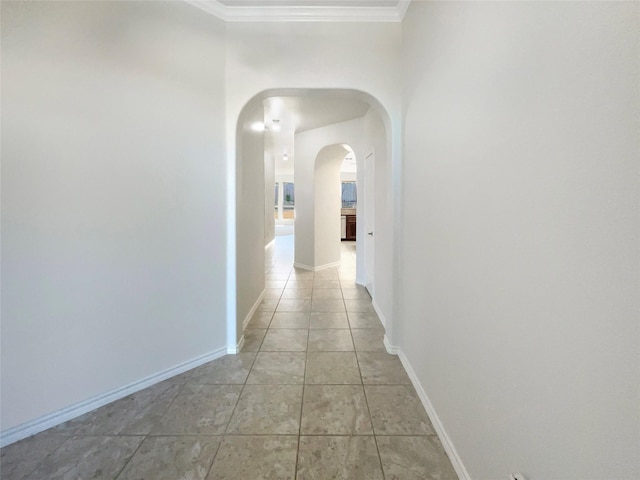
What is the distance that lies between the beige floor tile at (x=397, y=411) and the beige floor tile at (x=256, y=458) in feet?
1.66

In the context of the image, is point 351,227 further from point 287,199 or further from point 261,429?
point 261,429

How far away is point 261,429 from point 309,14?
293 cm

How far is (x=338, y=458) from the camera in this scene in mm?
1401

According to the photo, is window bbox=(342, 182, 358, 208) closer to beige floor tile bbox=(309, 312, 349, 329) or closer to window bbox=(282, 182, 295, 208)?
window bbox=(282, 182, 295, 208)

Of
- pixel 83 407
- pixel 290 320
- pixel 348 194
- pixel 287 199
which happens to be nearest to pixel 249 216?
pixel 290 320

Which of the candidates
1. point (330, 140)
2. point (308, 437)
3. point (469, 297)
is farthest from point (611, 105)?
point (330, 140)

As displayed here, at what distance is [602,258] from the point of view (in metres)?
0.64

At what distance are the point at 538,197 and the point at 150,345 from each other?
7.57 ft

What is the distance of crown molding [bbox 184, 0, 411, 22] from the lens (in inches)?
86.3

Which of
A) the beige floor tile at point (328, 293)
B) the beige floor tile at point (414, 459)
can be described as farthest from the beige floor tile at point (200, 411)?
the beige floor tile at point (328, 293)

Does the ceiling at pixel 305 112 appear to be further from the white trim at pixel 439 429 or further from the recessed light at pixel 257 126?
the white trim at pixel 439 429

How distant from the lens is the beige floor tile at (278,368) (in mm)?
2043

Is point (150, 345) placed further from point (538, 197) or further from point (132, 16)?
point (538, 197)

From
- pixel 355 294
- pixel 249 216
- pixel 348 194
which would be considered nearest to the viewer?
pixel 249 216
